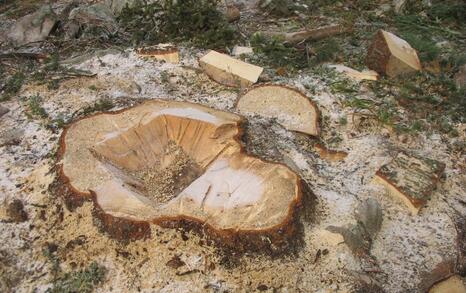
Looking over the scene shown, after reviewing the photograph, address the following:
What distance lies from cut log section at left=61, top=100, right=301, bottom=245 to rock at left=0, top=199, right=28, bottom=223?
1.18 feet

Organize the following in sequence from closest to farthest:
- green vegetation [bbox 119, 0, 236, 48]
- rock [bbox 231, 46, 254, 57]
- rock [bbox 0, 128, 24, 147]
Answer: rock [bbox 0, 128, 24, 147]
rock [bbox 231, 46, 254, 57]
green vegetation [bbox 119, 0, 236, 48]

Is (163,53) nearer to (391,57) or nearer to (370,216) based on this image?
(391,57)

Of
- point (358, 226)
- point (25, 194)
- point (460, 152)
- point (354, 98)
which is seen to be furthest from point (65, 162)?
point (460, 152)

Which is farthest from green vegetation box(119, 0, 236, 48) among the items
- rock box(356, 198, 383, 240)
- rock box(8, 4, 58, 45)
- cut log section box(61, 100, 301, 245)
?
rock box(356, 198, 383, 240)

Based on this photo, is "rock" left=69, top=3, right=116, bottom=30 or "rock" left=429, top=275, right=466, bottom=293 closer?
"rock" left=429, top=275, right=466, bottom=293

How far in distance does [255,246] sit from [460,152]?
1.90 m

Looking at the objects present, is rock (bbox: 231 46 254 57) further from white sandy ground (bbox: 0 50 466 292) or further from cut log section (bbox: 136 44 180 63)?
white sandy ground (bbox: 0 50 466 292)

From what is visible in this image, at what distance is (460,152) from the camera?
3377 millimetres

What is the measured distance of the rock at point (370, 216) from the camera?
8.89 feet

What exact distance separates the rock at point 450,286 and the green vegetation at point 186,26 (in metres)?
2.77

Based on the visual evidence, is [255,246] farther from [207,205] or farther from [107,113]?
[107,113]

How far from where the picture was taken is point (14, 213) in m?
2.65

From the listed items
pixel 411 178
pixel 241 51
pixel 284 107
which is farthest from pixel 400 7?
pixel 411 178

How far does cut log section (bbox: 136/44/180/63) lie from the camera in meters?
4.08
